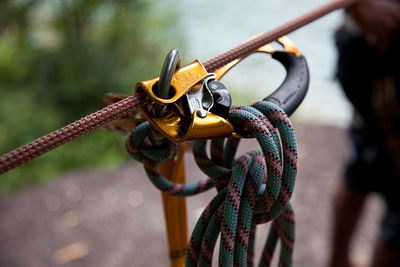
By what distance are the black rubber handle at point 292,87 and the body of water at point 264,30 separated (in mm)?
1691

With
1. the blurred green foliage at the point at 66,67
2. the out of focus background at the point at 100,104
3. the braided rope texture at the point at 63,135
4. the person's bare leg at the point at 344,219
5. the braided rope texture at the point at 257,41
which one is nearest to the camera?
the braided rope texture at the point at 63,135

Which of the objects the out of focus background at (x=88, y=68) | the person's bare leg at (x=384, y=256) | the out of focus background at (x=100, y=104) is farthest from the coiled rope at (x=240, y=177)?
the out of focus background at (x=88, y=68)

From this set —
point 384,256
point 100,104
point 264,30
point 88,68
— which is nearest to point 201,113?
point 384,256

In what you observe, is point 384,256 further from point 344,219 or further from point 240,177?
point 240,177

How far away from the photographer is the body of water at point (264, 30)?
2746 millimetres

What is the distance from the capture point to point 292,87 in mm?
456

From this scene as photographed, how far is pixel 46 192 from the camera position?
2023mm

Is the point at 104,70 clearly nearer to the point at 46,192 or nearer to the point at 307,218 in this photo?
the point at 46,192

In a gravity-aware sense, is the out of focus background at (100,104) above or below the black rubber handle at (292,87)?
below

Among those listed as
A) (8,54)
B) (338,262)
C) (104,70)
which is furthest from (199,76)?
(8,54)

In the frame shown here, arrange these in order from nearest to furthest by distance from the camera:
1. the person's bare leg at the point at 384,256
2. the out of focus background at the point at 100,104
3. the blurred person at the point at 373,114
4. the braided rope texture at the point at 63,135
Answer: the braided rope texture at the point at 63,135 < the blurred person at the point at 373,114 < the person's bare leg at the point at 384,256 < the out of focus background at the point at 100,104

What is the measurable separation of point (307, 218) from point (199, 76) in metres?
1.56

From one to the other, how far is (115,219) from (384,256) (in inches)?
45.8

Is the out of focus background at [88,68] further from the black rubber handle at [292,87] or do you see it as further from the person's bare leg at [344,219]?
the black rubber handle at [292,87]
